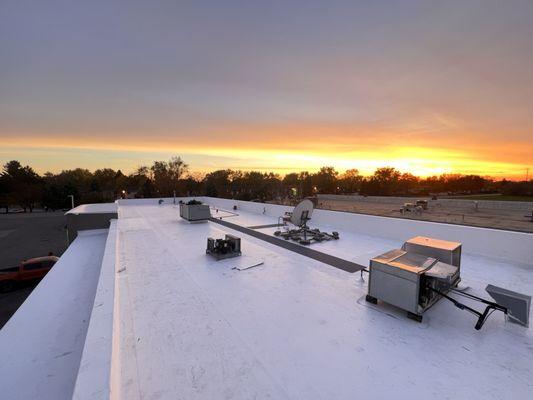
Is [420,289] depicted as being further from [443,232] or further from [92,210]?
[92,210]

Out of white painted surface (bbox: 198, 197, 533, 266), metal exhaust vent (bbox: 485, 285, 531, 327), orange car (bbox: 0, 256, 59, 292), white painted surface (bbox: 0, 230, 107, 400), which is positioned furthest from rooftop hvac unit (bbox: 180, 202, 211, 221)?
metal exhaust vent (bbox: 485, 285, 531, 327)

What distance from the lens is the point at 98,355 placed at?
1765 millimetres

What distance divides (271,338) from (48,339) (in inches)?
119

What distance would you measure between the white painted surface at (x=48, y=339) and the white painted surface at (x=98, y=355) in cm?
59

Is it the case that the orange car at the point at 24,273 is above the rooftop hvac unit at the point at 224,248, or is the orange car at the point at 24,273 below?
below

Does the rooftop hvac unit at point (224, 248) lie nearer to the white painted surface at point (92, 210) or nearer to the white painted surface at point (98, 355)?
the white painted surface at point (98, 355)

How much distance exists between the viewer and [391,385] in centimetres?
177

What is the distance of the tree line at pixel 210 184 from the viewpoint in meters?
34.2

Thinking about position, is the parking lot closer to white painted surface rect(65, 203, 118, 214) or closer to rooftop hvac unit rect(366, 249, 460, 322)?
white painted surface rect(65, 203, 118, 214)

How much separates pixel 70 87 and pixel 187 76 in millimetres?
4713

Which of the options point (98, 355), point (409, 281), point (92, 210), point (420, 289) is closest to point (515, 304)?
point (420, 289)

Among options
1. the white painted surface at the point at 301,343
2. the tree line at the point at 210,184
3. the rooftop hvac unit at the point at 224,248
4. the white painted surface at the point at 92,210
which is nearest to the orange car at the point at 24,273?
the white painted surface at the point at 92,210

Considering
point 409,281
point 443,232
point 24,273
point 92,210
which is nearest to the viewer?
point 409,281

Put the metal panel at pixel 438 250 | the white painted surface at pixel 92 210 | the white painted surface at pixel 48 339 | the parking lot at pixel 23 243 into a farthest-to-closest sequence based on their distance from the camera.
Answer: the white painted surface at pixel 92 210 → the parking lot at pixel 23 243 → the metal panel at pixel 438 250 → the white painted surface at pixel 48 339
